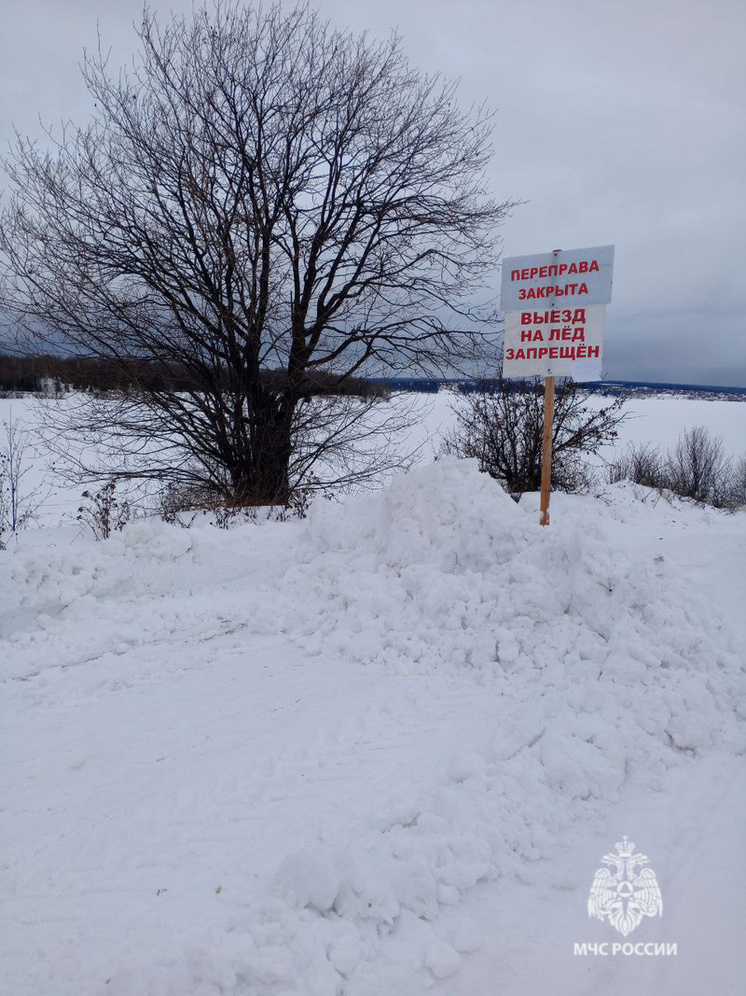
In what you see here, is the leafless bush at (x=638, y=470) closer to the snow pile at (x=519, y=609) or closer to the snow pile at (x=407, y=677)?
the snow pile at (x=519, y=609)

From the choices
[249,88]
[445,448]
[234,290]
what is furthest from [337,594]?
[249,88]

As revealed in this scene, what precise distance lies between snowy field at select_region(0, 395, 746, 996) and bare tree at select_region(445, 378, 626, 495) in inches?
186

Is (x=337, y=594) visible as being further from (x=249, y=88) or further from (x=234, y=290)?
(x=249, y=88)

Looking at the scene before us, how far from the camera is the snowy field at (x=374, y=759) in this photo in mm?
2123

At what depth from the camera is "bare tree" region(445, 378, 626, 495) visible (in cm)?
1019

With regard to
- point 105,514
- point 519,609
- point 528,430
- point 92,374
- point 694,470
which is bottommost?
point 519,609

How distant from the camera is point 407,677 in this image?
3.99 meters

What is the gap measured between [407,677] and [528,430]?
724 centimetres

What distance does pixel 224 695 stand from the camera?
12.5ft

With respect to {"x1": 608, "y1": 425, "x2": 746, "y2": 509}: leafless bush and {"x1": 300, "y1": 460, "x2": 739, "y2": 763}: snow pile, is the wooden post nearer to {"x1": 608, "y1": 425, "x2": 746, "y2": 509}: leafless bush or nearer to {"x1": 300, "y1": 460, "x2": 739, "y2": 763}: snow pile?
{"x1": 300, "y1": 460, "x2": 739, "y2": 763}: snow pile

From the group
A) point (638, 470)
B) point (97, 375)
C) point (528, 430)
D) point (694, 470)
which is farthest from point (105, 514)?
point (694, 470)

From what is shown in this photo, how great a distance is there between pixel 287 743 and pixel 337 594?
177cm

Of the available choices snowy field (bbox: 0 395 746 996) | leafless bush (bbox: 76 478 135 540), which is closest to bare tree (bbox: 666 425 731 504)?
snowy field (bbox: 0 395 746 996)

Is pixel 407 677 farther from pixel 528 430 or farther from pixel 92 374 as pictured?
pixel 528 430
